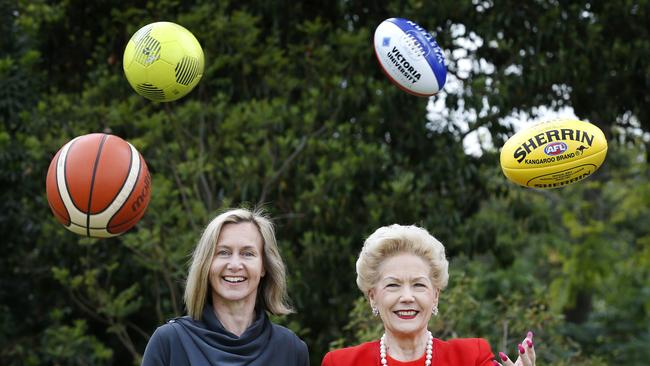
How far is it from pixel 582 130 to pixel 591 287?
410 inches

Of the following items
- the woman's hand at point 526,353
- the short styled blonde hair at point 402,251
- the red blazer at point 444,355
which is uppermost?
the short styled blonde hair at point 402,251

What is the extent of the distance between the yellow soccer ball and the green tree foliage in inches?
79.9

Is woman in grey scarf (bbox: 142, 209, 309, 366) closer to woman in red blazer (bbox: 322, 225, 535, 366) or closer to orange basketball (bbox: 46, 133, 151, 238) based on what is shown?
woman in red blazer (bbox: 322, 225, 535, 366)

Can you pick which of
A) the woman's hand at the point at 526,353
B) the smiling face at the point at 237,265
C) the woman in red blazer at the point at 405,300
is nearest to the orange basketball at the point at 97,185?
the smiling face at the point at 237,265

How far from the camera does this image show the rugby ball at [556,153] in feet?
15.9

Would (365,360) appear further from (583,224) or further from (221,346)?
(583,224)

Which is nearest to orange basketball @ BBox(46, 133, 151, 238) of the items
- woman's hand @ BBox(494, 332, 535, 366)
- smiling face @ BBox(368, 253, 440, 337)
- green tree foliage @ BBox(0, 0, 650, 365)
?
smiling face @ BBox(368, 253, 440, 337)

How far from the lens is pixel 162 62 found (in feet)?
18.3

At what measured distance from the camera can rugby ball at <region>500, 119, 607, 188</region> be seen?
15.9ft

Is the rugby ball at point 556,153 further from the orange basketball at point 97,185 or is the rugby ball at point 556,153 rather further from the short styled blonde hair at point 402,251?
the orange basketball at point 97,185

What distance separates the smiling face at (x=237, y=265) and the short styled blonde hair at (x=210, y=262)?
25 mm

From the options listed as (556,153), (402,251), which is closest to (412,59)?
(556,153)

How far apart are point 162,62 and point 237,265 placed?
215 cm

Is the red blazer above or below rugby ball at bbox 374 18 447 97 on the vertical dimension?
below
